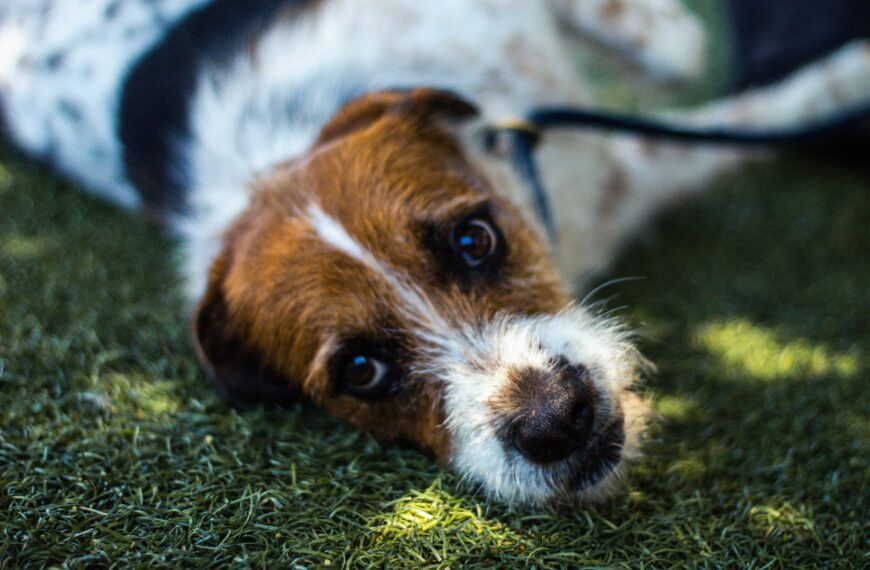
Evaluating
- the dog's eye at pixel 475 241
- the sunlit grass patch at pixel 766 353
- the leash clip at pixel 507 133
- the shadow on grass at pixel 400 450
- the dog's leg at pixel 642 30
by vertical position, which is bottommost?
the shadow on grass at pixel 400 450

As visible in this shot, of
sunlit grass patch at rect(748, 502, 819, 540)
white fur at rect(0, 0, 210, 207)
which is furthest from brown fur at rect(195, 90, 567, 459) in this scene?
white fur at rect(0, 0, 210, 207)

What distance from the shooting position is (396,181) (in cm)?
222

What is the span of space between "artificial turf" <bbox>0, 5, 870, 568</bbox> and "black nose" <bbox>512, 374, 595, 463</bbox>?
15 centimetres

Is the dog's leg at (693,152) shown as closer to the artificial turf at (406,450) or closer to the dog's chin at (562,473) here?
the artificial turf at (406,450)

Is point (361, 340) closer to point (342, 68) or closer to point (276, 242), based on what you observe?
point (276, 242)

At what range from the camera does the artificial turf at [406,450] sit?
1692mm

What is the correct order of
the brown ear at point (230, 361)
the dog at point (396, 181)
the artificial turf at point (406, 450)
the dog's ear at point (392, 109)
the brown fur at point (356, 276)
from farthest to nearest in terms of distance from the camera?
the dog's ear at point (392, 109)
the brown ear at point (230, 361)
the brown fur at point (356, 276)
the dog at point (396, 181)
the artificial turf at point (406, 450)

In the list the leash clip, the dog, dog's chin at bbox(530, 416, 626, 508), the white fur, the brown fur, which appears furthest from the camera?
the white fur

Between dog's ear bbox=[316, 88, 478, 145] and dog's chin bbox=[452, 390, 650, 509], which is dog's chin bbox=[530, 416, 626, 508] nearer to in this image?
dog's chin bbox=[452, 390, 650, 509]

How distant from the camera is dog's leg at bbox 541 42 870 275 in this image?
3246 mm

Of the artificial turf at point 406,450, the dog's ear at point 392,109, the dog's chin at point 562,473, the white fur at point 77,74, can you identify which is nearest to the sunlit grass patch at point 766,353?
the artificial turf at point 406,450

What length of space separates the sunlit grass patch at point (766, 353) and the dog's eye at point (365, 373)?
1.13 metres

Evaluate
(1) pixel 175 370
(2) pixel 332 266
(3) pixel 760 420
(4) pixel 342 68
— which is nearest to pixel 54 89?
(4) pixel 342 68

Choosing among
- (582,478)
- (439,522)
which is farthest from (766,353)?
(439,522)
